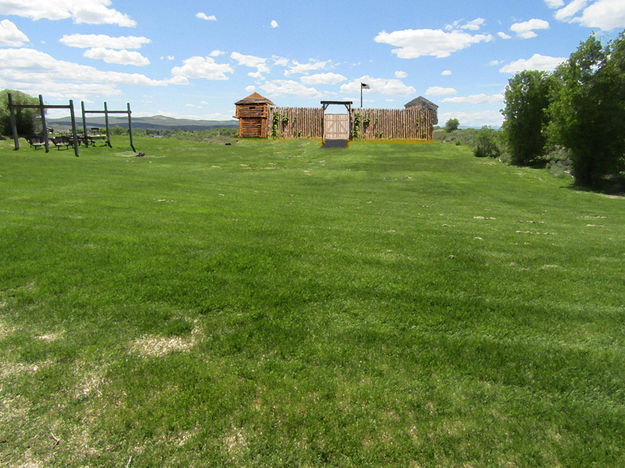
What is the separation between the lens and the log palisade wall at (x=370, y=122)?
43031 mm

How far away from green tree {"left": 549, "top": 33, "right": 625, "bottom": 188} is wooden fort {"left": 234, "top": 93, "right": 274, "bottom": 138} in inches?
1181

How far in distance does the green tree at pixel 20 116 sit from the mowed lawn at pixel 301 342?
128 feet

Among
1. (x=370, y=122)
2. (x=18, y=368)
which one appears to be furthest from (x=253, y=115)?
(x=18, y=368)

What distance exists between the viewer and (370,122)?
43438 mm

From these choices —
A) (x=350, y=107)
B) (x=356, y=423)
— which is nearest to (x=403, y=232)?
(x=356, y=423)

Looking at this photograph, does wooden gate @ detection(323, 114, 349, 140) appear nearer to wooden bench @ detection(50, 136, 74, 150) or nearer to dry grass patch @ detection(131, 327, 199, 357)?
wooden bench @ detection(50, 136, 74, 150)

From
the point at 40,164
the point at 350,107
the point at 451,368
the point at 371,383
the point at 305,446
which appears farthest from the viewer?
the point at 350,107

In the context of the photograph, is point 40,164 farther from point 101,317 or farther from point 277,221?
point 101,317

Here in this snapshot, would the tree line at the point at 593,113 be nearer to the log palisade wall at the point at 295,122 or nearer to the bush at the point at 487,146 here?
the bush at the point at 487,146

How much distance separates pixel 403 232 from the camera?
9.80 m

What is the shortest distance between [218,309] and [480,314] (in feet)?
12.4

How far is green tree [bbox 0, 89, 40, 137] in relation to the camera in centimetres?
3903

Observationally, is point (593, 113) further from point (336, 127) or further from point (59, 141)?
point (59, 141)

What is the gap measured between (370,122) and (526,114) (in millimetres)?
16445
